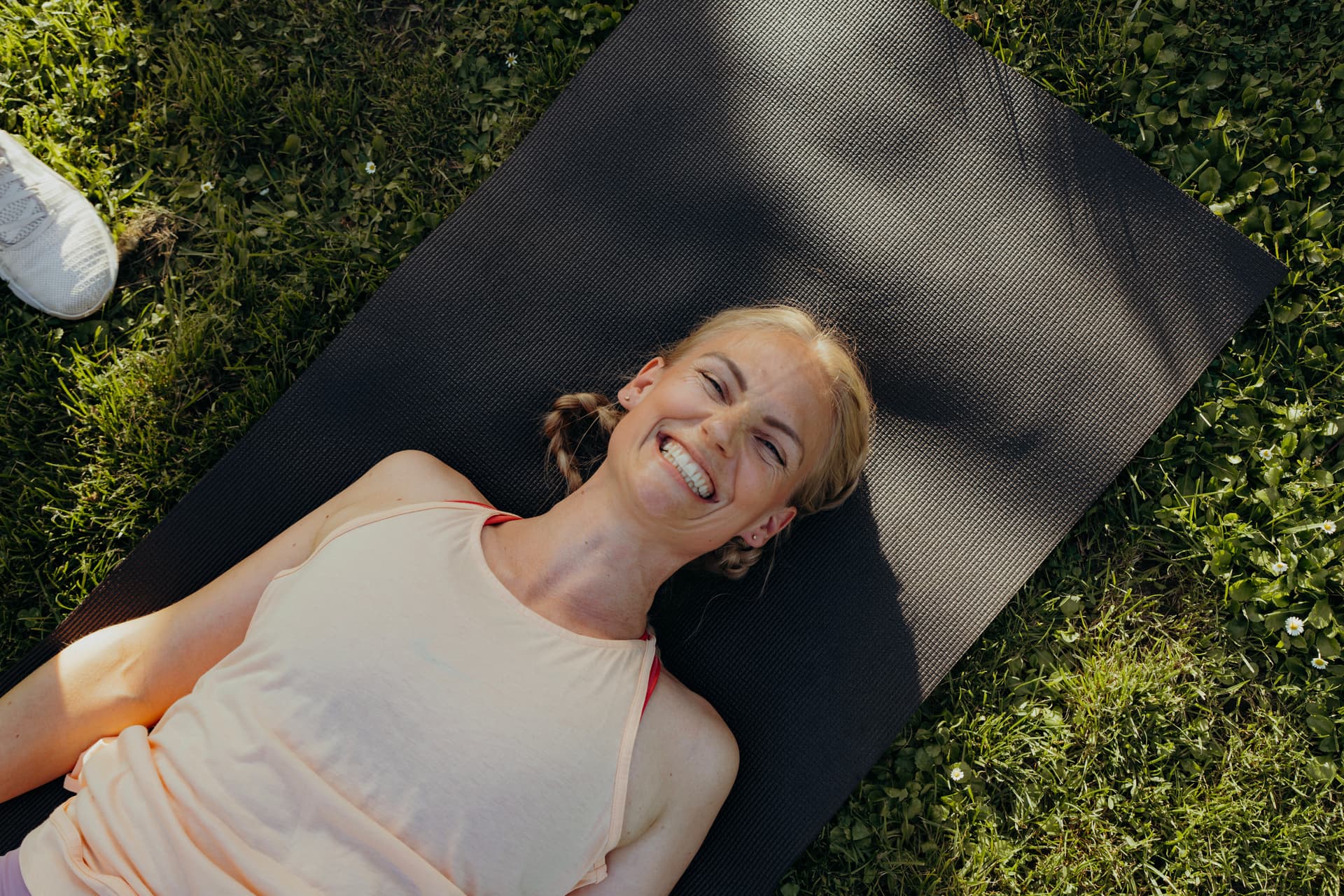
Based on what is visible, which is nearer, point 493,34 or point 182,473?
point 182,473

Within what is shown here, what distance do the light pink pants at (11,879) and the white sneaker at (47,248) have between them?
67.8 inches

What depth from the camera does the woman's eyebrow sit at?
7.50 feet

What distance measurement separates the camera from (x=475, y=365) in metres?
2.93

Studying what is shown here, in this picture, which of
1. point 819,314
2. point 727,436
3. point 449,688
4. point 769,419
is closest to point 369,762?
point 449,688

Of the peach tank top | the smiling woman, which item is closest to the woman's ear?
the smiling woman

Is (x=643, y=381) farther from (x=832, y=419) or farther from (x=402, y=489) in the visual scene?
(x=402, y=489)

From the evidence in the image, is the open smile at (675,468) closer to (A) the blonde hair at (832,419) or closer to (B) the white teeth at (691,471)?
(B) the white teeth at (691,471)

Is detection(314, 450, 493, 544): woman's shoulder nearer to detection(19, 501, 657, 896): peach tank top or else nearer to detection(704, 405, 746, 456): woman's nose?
detection(19, 501, 657, 896): peach tank top

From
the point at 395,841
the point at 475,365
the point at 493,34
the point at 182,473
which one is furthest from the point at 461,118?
the point at 395,841

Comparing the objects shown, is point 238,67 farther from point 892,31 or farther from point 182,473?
point 892,31

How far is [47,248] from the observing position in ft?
9.70

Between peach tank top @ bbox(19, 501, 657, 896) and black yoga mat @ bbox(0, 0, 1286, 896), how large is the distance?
633 mm

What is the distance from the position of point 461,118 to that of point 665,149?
0.77 m

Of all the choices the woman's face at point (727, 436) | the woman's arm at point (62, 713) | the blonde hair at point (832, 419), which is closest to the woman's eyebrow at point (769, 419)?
the woman's face at point (727, 436)
